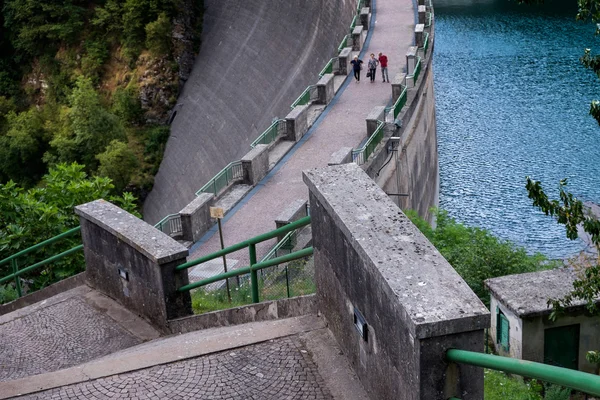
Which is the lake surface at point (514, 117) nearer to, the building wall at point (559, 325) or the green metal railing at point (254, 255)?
the building wall at point (559, 325)

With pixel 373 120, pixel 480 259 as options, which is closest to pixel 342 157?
pixel 373 120

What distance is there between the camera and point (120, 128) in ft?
149

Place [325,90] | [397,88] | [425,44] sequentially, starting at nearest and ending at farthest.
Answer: [397,88] → [325,90] → [425,44]

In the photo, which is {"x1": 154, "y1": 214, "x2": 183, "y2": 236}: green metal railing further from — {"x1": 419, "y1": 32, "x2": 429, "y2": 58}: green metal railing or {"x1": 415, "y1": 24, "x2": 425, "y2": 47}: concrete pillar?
{"x1": 415, "y1": 24, "x2": 425, "y2": 47}: concrete pillar

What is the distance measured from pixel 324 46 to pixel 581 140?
1169 centimetres

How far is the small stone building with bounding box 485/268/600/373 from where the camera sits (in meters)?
10.5

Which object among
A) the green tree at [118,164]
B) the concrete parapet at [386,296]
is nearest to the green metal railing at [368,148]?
the concrete parapet at [386,296]

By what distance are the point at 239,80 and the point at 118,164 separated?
7304mm

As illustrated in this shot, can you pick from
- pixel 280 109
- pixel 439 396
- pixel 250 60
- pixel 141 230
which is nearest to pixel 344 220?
pixel 439 396

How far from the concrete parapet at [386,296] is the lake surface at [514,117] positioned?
24254 mm

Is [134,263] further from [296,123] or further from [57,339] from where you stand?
[296,123]

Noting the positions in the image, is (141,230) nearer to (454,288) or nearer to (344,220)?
(344,220)

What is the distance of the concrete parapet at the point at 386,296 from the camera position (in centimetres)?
464

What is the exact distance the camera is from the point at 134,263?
30.6ft
